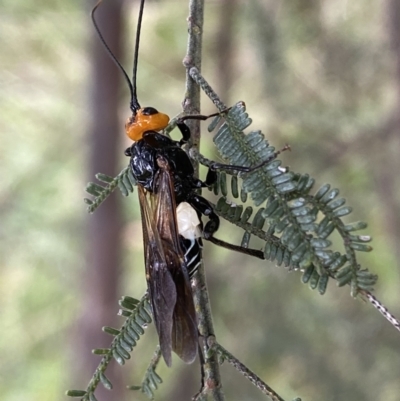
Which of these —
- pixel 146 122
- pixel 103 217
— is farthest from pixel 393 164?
pixel 146 122

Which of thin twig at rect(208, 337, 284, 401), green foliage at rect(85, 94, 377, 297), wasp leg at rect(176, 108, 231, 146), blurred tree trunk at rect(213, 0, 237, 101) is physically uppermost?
blurred tree trunk at rect(213, 0, 237, 101)

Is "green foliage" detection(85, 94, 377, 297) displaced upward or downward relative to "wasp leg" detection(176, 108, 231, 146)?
downward

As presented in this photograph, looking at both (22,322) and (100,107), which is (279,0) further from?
(22,322)

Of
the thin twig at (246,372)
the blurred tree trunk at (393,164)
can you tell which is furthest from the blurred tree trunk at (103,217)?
the thin twig at (246,372)

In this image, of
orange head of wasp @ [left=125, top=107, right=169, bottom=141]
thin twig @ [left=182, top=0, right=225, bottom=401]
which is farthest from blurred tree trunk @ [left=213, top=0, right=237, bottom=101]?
thin twig @ [left=182, top=0, right=225, bottom=401]

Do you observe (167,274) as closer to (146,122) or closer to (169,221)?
(169,221)

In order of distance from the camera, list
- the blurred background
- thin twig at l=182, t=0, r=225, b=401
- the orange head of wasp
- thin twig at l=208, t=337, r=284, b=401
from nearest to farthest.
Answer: thin twig at l=208, t=337, r=284, b=401 → thin twig at l=182, t=0, r=225, b=401 → the orange head of wasp → the blurred background

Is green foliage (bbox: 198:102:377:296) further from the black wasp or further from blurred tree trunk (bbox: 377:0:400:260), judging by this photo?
blurred tree trunk (bbox: 377:0:400:260)
